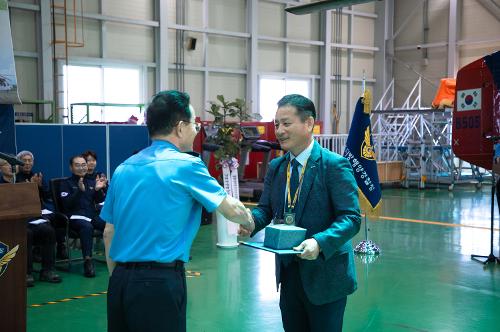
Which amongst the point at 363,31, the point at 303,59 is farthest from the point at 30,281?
the point at 363,31

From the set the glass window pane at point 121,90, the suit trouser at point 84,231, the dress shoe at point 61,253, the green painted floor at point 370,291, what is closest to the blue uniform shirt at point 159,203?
the green painted floor at point 370,291

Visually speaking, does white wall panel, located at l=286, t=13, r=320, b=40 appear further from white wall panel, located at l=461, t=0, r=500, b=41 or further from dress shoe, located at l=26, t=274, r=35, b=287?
dress shoe, located at l=26, t=274, r=35, b=287

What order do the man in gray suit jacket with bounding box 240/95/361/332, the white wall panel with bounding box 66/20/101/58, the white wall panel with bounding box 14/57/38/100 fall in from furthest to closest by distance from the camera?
the white wall panel with bounding box 66/20/101/58, the white wall panel with bounding box 14/57/38/100, the man in gray suit jacket with bounding box 240/95/361/332

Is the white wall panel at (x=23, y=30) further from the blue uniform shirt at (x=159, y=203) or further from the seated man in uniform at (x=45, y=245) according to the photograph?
the blue uniform shirt at (x=159, y=203)

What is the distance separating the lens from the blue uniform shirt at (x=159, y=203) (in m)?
2.04

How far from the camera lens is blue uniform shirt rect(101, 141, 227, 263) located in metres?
2.04

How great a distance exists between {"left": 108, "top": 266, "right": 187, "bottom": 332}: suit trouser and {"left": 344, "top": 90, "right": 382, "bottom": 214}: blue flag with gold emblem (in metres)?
4.45

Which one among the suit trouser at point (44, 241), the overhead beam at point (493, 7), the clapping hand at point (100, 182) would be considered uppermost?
the overhead beam at point (493, 7)

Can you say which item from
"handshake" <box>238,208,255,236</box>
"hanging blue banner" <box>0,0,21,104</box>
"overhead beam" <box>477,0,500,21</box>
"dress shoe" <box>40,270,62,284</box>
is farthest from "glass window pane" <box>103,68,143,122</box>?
"handshake" <box>238,208,255,236</box>

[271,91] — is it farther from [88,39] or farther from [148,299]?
[148,299]

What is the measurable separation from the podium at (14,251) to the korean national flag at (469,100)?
4953 mm

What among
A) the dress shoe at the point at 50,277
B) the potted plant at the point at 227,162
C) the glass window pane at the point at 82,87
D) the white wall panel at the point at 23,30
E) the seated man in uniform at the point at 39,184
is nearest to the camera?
the dress shoe at the point at 50,277

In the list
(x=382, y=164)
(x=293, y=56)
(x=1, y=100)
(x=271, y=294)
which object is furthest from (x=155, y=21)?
(x=271, y=294)

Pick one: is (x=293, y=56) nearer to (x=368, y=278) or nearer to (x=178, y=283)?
(x=368, y=278)
